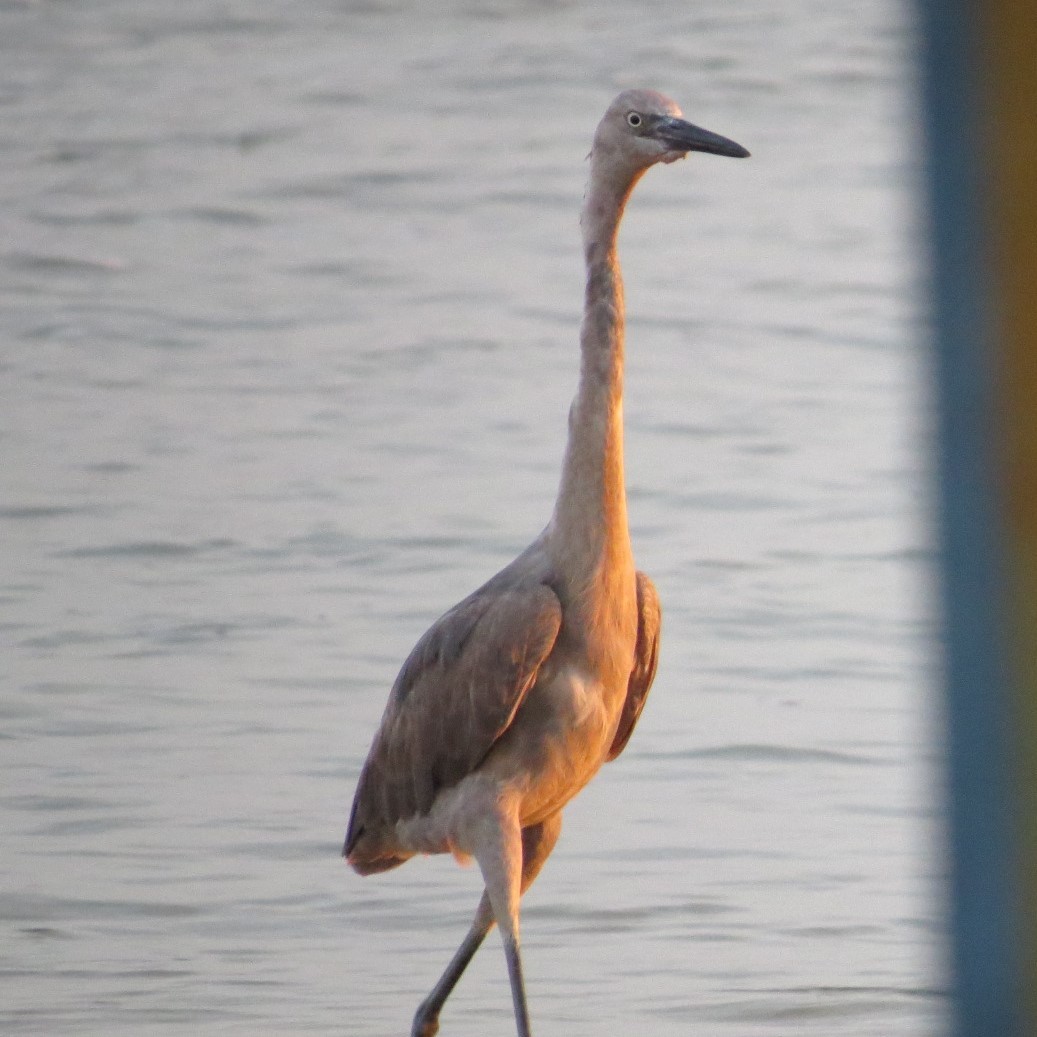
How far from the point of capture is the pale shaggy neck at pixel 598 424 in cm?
489

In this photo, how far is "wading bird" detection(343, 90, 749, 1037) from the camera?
491 cm

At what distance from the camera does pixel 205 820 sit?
7570 millimetres

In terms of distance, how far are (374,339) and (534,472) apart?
2871 millimetres

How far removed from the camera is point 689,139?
4.84 metres

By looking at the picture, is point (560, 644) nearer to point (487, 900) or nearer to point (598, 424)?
point (598, 424)

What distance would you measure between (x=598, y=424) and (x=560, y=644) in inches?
17.5

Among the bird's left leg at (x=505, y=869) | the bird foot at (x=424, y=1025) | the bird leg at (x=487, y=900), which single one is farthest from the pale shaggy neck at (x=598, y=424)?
the bird foot at (x=424, y=1025)

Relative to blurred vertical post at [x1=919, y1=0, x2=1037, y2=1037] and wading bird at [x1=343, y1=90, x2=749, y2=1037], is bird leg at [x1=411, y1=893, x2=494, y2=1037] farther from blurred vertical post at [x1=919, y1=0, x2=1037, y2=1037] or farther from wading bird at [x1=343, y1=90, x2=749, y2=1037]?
blurred vertical post at [x1=919, y1=0, x2=1037, y2=1037]

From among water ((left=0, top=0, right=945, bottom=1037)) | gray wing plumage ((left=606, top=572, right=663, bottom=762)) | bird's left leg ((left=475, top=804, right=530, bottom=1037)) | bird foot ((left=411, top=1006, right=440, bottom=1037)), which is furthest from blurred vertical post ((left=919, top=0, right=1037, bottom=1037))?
bird foot ((left=411, top=1006, right=440, bottom=1037))

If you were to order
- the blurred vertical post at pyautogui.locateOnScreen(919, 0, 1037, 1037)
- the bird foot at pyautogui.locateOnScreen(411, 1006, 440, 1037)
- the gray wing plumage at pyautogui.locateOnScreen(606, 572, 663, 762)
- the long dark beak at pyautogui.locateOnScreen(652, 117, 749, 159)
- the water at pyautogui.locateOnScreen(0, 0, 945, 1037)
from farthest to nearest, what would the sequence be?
the water at pyautogui.locateOnScreen(0, 0, 945, 1037) → the bird foot at pyautogui.locateOnScreen(411, 1006, 440, 1037) → the gray wing plumage at pyautogui.locateOnScreen(606, 572, 663, 762) → the long dark beak at pyautogui.locateOnScreen(652, 117, 749, 159) → the blurred vertical post at pyautogui.locateOnScreen(919, 0, 1037, 1037)

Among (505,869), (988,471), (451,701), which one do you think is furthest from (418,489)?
(988,471)

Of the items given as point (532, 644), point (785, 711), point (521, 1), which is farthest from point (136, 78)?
Answer: point (532, 644)

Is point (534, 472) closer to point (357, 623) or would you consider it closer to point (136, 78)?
point (357, 623)

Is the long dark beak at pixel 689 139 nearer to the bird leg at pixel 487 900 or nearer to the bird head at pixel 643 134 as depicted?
the bird head at pixel 643 134
